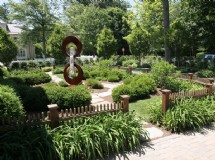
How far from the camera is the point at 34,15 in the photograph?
3428 centimetres

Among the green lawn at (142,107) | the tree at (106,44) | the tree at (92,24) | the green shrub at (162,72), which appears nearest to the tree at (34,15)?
the tree at (92,24)

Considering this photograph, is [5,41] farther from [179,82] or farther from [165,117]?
[165,117]

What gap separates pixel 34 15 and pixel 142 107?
3138 centimetres

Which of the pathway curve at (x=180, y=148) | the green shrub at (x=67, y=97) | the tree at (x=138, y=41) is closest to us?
the pathway curve at (x=180, y=148)

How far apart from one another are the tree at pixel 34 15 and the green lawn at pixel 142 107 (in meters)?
29.2

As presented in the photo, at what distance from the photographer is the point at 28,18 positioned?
Answer: 3409cm

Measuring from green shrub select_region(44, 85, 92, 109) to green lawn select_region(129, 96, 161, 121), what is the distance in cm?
195

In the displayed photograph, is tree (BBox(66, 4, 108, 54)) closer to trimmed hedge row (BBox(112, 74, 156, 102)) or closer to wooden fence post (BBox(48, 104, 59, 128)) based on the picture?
trimmed hedge row (BBox(112, 74, 156, 102))

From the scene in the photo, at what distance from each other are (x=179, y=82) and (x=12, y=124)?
882cm

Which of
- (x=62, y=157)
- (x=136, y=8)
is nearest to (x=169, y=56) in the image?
(x=136, y=8)

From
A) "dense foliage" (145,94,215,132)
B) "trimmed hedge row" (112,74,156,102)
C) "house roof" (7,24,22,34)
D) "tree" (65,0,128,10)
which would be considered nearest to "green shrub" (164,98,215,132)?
"dense foliage" (145,94,215,132)

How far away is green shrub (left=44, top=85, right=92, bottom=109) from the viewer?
799cm

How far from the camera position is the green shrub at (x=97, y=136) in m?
4.81

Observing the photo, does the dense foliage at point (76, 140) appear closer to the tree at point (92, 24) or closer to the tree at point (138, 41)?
the tree at point (138, 41)
